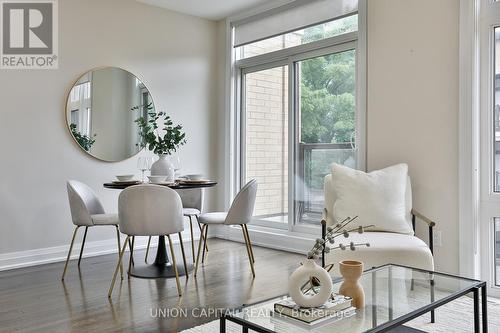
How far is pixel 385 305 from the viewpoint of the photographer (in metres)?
1.71

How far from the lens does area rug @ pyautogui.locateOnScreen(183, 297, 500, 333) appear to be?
2.38 metres

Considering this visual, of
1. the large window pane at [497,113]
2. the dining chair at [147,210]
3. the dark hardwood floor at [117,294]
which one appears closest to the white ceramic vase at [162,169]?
the dining chair at [147,210]

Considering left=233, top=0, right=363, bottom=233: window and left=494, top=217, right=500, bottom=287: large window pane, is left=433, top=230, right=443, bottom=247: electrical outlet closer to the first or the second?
left=494, top=217, right=500, bottom=287: large window pane

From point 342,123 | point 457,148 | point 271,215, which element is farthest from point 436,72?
point 271,215

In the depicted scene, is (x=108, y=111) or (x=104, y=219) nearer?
(x=104, y=219)

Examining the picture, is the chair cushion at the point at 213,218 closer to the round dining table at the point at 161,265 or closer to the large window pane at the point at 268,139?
the round dining table at the point at 161,265

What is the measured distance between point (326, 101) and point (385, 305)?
2894 millimetres

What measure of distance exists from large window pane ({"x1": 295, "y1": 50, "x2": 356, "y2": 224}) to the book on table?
2.53 meters

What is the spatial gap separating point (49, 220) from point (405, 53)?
141 inches

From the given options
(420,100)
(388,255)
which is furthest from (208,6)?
(388,255)

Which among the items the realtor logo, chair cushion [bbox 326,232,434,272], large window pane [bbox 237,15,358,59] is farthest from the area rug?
the realtor logo

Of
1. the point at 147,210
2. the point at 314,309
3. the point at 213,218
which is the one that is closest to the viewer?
the point at 314,309

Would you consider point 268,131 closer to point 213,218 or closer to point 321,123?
point 321,123

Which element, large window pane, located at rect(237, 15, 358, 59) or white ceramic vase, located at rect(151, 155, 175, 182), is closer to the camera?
white ceramic vase, located at rect(151, 155, 175, 182)
